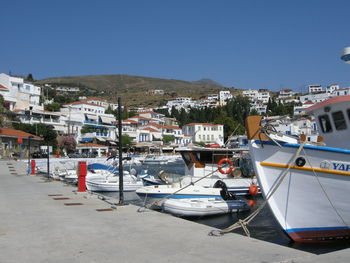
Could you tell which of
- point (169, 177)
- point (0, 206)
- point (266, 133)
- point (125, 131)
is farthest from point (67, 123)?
point (266, 133)

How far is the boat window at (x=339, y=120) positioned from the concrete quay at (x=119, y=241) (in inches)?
197

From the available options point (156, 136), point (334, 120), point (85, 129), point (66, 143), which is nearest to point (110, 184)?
point (334, 120)

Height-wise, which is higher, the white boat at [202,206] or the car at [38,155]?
the car at [38,155]

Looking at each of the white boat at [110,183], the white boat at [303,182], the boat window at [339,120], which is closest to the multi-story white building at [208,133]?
the white boat at [110,183]

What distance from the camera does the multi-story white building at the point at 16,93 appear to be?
2589 inches

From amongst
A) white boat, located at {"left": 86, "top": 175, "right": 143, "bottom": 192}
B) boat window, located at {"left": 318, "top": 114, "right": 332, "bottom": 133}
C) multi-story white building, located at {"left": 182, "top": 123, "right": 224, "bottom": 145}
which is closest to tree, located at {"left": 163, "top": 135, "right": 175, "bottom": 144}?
multi-story white building, located at {"left": 182, "top": 123, "right": 224, "bottom": 145}

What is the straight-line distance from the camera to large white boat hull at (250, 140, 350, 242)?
Answer: 350 inches

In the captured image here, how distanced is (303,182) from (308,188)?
18cm

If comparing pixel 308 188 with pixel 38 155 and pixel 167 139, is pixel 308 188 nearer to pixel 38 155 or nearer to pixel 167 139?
pixel 38 155

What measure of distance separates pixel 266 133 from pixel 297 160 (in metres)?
0.99

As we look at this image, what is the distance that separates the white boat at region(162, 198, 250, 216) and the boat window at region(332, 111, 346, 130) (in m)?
5.42

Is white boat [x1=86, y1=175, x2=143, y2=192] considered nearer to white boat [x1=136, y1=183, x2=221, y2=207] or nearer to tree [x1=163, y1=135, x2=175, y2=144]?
white boat [x1=136, y1=183, x2=221, y2=207]

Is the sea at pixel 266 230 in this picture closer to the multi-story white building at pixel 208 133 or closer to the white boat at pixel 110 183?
the white boat at pixel 110 183

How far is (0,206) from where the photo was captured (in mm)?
12039
